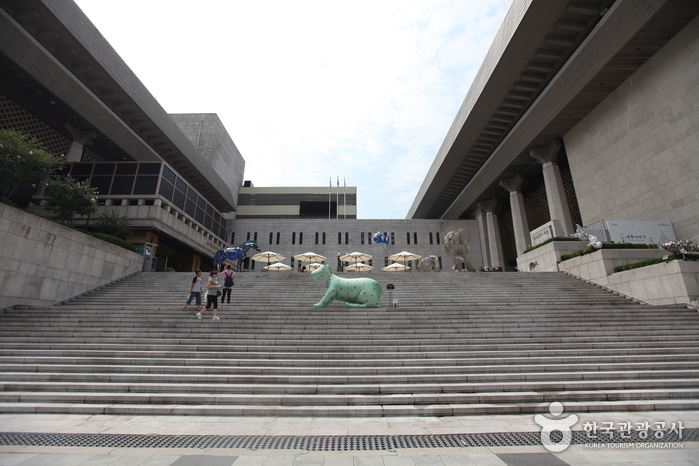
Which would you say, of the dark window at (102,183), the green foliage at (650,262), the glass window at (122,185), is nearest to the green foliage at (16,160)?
the glass window at (122,185)

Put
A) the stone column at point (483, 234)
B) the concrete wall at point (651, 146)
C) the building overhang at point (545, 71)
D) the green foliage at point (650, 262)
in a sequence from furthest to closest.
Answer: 1. the stone column at point (483, 234)
2. the building overhang at point (545, 71)
3. the concrete wall at point (651, 146)
4. the green foliage at point (650, 262)

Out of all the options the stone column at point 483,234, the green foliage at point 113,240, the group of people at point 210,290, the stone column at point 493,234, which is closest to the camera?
the group of people at point 210,290

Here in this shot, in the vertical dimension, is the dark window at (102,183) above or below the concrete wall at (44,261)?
above

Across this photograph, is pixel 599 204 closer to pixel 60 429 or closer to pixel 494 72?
pixel 494 72

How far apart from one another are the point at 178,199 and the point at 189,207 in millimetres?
1987

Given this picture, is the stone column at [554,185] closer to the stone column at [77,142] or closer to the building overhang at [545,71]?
the building overhang at [545,71]

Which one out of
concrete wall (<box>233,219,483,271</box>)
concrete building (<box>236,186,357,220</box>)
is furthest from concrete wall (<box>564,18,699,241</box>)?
concrete building (<box>236,186,357,220</box>)

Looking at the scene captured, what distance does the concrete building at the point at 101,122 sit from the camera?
21547 millimetres

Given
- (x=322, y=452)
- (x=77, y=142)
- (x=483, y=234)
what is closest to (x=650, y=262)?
(x=322, y=452)

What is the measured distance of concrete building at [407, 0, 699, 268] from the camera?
62.0 ft

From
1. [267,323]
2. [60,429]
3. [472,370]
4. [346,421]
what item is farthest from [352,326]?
[60,429]

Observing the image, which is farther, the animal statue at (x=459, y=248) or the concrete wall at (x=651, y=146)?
the animal statue at (x=459, y=248)

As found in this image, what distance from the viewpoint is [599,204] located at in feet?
83.5

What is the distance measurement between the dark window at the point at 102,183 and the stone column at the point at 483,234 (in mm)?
42721
